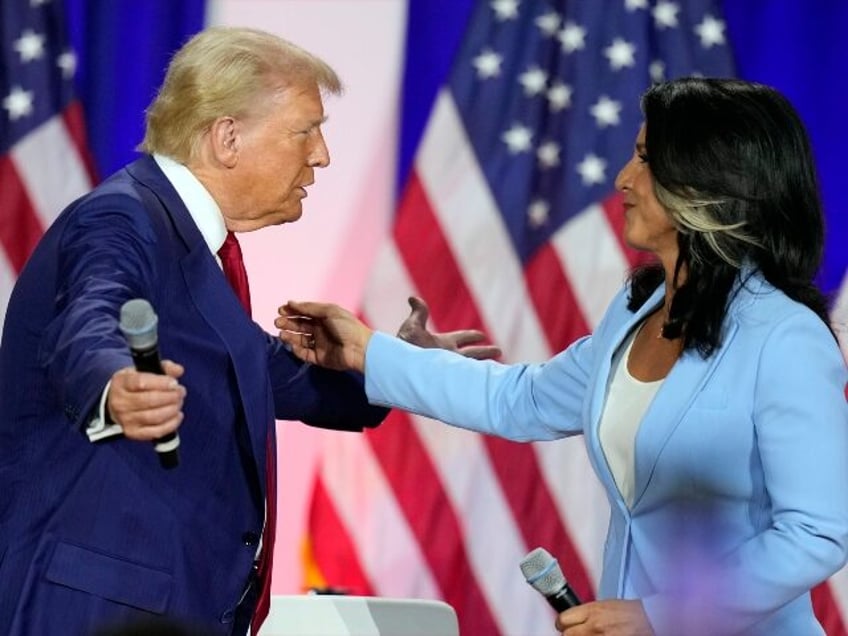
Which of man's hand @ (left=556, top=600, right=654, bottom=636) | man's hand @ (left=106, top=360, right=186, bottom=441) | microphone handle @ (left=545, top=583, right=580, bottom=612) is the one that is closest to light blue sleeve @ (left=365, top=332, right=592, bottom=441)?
man's hand @ (left=556, top=600, right=654, bottom=636)

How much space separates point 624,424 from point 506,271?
5.36 feet

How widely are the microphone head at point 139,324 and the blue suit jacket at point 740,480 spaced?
83 centimetres

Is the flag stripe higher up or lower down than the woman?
lower down

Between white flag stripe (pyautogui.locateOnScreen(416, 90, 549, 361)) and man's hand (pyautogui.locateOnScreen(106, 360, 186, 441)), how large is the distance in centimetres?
215

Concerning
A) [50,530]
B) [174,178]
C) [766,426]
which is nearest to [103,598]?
[50,530]

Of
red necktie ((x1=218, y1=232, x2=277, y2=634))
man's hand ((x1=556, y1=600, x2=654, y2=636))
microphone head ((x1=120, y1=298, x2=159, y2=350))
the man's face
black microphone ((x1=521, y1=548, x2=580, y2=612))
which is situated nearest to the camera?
microphone head ((x1=120, y1=298, x2=159, y2=350))

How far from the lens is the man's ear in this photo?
2.37 metres

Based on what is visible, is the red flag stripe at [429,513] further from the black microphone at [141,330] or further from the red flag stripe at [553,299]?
the black microphone at [141,330]

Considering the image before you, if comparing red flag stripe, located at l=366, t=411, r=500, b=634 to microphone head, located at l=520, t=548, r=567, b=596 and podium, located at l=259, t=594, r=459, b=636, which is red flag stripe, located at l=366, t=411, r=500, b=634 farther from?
microphone head, located at l=520, t=548, r=567, b=596

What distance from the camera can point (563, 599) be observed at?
1.85 metres

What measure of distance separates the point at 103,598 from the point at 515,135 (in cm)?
199

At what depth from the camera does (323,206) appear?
153 inches

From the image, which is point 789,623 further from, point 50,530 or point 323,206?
point 323,206

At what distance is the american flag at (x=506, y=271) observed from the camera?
3756 millimetres
